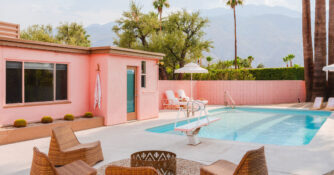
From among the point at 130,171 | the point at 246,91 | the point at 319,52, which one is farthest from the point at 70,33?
the point at 130,171

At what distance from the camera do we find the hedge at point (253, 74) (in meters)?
21.0

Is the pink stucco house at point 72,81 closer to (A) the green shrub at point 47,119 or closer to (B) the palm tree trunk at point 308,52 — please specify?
(A) the green shrub at point 47,119

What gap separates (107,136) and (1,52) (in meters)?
3.63

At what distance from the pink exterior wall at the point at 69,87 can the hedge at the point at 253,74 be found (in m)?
12.4

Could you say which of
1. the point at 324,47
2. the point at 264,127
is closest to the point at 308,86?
the point at 324,47

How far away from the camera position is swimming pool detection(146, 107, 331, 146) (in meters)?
8.84

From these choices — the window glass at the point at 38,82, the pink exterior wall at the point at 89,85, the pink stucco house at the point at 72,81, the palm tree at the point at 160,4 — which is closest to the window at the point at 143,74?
the pink stucco house at the point at 72,81

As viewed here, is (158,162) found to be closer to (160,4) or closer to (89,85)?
(89,85)

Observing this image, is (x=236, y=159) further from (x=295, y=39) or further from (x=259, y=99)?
(x=295, y=39)

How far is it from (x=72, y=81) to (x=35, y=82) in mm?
1303

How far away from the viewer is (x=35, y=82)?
8.32m

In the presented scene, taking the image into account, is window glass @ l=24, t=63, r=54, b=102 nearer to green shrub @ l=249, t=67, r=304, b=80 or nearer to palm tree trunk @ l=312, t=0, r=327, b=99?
palm tree trunk @ l=312, t=0, r=327, b=99

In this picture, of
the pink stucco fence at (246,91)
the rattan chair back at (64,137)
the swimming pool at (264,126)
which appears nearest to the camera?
the rattan chair back at (64,137)

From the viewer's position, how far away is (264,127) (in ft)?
35.2
